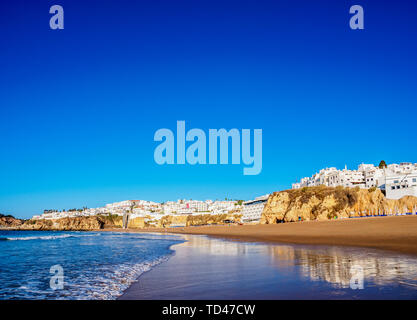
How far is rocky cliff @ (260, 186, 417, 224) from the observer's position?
46881mm

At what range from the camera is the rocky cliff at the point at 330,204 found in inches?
1846

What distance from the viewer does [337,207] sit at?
54.3m

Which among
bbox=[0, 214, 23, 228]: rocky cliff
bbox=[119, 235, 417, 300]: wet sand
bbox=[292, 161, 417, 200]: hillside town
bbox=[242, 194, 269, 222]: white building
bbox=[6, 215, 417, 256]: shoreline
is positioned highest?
Result: bbox=[292, 161, 417, 200]: hillside town

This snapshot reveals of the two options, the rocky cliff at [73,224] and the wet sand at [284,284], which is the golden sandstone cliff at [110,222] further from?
the wet sand at [284,284]

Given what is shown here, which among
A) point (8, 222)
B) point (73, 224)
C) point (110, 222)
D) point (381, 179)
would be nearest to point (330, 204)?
point (381, 179)

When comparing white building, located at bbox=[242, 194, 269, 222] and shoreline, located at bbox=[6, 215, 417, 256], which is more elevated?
shoreline, located at bbox=[6, 215, 417, 256]

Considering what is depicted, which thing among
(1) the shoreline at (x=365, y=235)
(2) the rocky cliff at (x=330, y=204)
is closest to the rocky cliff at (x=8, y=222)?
(2) the rocky cliff at (x=330, y=204)

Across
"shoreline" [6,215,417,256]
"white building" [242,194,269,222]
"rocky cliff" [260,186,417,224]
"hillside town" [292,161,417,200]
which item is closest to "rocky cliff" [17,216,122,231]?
"white building" [242,194,269,222]

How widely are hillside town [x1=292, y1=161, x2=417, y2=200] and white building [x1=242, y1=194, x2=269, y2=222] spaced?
46.6 ft

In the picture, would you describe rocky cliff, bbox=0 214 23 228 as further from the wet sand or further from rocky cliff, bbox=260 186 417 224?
the wet sand

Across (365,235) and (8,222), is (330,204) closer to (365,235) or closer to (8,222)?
(365,235)

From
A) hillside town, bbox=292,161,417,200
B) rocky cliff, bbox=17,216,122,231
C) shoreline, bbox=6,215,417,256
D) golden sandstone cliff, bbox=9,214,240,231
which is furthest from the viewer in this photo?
rocky cliff, bbox=17,216,122,231
